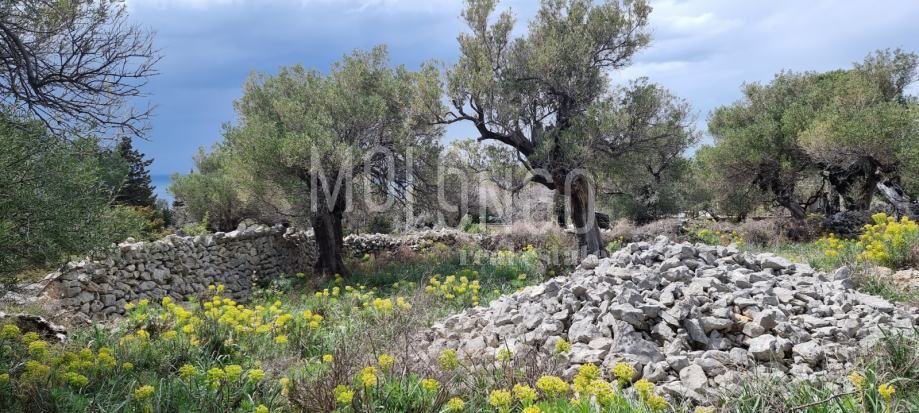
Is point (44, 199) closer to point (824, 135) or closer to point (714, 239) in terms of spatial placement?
point (714, 239)

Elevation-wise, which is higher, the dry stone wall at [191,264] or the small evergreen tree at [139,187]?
the small evergreen tree at [139,187]

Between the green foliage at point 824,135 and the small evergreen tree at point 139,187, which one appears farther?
the small evergreen tree at point 139,187

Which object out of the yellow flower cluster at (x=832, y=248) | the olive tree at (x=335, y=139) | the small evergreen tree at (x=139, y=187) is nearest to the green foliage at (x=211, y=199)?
the small evergreen tree at (x=139, y=187)

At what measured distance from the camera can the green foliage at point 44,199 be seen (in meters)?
4.10

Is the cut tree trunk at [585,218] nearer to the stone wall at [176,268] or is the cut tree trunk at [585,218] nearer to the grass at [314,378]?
the stone wall at [176,268]

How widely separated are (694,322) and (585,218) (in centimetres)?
843

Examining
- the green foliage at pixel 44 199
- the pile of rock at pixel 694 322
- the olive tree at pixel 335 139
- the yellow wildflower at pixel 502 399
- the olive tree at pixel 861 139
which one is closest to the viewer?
the yellow wildflower at pixel 502 399

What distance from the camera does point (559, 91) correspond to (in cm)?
1208

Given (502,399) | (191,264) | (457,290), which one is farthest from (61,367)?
(191,264)

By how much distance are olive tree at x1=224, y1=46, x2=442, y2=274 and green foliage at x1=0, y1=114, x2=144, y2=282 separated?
5156 mm

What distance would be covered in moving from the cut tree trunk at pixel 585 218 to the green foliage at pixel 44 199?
9.22 m

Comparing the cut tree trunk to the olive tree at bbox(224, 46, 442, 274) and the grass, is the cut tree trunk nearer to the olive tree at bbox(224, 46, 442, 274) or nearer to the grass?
the olive tree at bbox(224, 46, 442, 274)

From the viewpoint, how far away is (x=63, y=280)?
795cm

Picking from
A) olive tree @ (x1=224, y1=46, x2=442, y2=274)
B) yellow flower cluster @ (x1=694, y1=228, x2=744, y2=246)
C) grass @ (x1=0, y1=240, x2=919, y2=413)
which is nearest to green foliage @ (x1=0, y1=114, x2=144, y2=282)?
grass @ (x1=0, y1=240, x2=919, y2=413)
